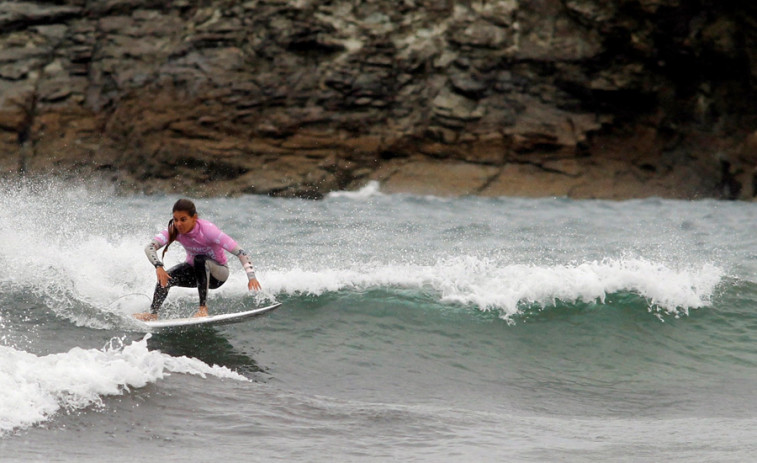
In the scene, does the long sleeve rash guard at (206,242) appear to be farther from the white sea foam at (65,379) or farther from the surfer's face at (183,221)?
the white sea foam at (65,379)

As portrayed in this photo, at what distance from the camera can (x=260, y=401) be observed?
18.7ft

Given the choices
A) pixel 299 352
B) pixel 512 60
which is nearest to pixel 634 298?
pixel 299 352

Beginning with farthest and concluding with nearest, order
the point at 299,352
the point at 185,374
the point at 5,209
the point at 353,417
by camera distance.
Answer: the point at 5,209
the point at 299,352
the point at 185,374
the point at 353,417

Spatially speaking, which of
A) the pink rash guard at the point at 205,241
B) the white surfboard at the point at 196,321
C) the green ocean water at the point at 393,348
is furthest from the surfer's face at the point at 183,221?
the green ocean water at the point at 393,348

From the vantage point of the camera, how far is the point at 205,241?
7473 mm

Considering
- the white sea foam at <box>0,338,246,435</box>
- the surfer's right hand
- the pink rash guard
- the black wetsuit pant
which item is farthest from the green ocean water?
the pink rash guard

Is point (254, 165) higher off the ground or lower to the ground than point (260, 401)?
higher

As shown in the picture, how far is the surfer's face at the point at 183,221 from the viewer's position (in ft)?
23.2

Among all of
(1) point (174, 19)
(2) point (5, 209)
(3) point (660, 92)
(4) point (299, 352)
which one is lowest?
(4) point (299, 352)

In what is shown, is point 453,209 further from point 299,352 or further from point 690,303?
point 299,352

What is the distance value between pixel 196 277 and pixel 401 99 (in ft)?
30.7

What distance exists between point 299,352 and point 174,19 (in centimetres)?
1094

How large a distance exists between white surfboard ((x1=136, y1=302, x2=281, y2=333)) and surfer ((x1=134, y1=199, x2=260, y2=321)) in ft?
0.41

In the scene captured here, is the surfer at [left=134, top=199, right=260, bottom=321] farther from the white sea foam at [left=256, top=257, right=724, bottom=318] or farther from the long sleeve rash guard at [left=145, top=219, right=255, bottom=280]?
the white sea foam at [left=256, top=257, right=724, bottom=318]
